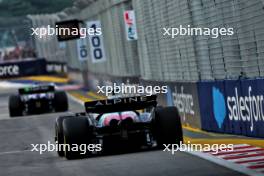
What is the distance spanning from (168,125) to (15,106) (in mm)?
19803

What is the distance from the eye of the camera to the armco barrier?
17484mm

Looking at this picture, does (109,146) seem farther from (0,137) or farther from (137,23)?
(137,23)

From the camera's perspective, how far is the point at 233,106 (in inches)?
759

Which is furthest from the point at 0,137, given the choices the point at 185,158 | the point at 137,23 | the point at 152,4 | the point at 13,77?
the point at 13,77

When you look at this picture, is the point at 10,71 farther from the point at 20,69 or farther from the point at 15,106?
the point at 15,106

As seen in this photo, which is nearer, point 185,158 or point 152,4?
point 185,158

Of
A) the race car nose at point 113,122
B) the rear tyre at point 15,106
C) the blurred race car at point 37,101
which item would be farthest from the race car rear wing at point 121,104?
the rear tyre at point 15,106

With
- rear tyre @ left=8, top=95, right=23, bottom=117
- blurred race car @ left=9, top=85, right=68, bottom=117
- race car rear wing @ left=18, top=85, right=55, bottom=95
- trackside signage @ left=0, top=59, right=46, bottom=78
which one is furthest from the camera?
trackside signage @ left=0, top=59, right=46, bottom=78

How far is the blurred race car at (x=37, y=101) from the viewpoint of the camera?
3553cm

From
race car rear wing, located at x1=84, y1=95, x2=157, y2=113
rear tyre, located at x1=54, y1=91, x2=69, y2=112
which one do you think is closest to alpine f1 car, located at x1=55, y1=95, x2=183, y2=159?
race car rear wing, located at x1=84, y1=95, x2=157, y2=113

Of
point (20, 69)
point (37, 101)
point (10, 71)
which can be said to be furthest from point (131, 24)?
point (10, 71)

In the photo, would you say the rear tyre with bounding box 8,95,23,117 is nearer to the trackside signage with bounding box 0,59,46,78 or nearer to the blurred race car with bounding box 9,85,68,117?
the blurred race car with bounding box 9,85,68,117

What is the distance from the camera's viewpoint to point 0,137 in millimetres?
26406

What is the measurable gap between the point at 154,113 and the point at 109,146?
0.96m
